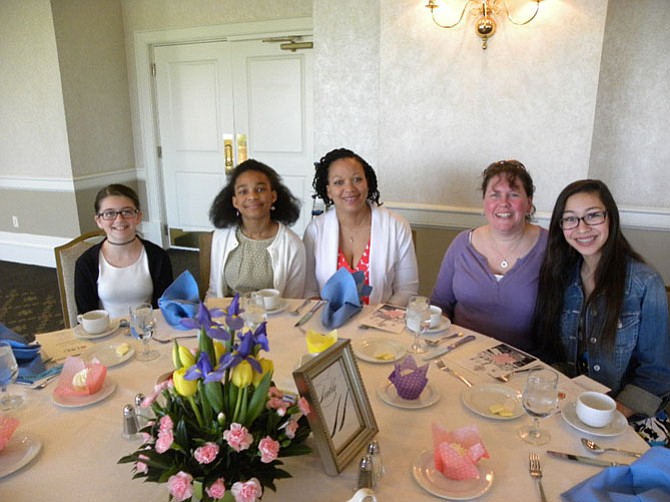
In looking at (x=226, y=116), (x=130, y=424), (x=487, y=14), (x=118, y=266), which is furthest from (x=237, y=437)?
(x=226, y=116)

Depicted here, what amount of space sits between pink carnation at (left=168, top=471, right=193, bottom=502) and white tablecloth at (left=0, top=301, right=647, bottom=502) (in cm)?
16

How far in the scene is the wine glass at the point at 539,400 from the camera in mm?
1082

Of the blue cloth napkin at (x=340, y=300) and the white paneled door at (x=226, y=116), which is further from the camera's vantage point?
the white paneled door at (x=226, y=116)

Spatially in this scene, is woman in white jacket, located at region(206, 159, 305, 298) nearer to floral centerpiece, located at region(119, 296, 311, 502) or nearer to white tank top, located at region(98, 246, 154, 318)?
white tank top, located at region(98, 246, 154, 318)

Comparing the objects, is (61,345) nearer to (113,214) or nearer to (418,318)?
(113,214)

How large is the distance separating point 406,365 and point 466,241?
91cm

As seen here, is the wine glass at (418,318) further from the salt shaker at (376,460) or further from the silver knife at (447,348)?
the salt shaker at (376,460)

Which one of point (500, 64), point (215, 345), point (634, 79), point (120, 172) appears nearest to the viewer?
point (215, 345)

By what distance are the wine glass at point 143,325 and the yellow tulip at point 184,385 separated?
610 mm

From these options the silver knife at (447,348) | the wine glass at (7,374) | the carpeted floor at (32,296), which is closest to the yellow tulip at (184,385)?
the wine glass at (7,374)

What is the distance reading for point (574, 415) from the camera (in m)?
1.19

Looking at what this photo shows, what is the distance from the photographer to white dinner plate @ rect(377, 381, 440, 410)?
4.09 feet

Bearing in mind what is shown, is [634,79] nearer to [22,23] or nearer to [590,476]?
[590,476]

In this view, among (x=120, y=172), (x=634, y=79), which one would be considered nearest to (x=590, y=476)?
(x=634, y=79)
